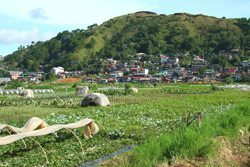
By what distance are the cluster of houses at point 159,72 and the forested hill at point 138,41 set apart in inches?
227

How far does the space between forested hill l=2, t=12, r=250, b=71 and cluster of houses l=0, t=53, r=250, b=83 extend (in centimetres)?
577

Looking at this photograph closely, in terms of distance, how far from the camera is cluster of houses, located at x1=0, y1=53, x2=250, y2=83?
89.8m

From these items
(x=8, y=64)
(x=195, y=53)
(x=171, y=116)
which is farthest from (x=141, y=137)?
(x=8, y=64)

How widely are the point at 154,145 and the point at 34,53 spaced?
492ft

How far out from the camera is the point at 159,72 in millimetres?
110062

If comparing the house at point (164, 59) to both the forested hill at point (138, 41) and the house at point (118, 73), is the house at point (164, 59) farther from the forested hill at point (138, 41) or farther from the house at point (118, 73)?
the house at point (118, 73)

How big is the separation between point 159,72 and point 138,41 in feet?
118

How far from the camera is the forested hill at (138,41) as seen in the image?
128488mm

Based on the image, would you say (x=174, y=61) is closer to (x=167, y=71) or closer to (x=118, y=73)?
(x=167, y=71)

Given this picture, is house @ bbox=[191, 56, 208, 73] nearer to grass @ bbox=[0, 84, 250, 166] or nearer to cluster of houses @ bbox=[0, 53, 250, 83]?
cluster of houses @ bbox=[0, 53, 250, 83]

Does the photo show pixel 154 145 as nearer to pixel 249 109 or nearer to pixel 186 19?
pixel 249 109

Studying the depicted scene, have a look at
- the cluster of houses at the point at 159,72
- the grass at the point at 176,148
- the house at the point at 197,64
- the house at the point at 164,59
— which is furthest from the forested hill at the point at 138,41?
the grass at the point at 176,148

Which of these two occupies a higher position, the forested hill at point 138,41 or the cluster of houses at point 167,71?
the forested hill at point 138,41

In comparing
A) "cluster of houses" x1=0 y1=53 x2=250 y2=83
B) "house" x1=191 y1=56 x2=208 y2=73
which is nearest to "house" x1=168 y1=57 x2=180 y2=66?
"cluster of houses" x1=0 y1=53 x2=250 y2=83
